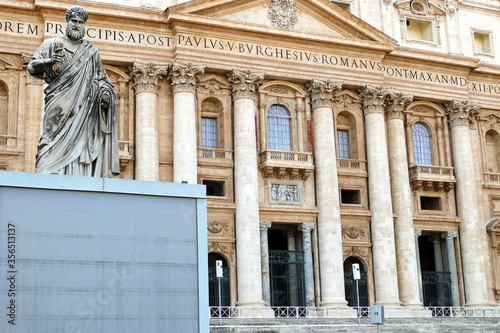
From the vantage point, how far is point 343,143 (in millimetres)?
36156

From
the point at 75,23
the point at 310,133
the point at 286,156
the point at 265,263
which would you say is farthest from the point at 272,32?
the point at 75,23

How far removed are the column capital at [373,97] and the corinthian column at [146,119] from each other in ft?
31.2

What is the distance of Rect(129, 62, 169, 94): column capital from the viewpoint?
3159 cm

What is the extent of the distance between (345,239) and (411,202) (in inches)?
162

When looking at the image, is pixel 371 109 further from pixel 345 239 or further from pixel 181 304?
pixel 181 304

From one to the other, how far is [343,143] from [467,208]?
6810 mm

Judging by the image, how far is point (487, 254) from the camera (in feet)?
122

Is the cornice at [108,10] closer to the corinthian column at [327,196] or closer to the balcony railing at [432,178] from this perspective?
the corinthian column at [327,196]

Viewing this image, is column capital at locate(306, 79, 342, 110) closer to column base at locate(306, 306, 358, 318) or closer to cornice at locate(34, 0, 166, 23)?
cornice at locate(34, 0, 166, 23)

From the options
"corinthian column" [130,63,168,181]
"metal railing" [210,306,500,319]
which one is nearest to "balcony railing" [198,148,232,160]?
"corinthian column" [130,63,168,181]

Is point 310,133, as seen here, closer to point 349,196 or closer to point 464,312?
point 349,196

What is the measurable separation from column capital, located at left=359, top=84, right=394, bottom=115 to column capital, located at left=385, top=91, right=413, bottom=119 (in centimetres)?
56

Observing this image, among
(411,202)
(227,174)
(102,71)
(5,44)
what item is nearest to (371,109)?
(411,202)

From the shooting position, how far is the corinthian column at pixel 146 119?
30.9 m
